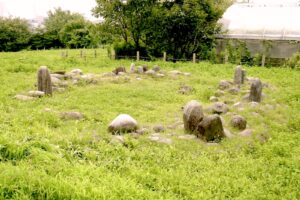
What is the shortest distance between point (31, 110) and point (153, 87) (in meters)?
5.74

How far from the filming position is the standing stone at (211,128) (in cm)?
809

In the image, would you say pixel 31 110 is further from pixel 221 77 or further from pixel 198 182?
pixel 221 77

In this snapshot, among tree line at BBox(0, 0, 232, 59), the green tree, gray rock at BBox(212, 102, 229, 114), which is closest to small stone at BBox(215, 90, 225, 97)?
gray rock at BBox(212, 102, 229, 114)

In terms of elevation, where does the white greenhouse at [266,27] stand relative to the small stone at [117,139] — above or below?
above

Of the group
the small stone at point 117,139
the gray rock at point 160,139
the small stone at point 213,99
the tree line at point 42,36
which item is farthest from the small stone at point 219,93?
the tree line at point 42,36

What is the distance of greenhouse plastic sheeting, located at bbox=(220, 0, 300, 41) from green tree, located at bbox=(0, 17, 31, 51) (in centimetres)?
2281

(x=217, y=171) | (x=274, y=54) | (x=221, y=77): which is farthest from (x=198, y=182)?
(x=274, y=54)

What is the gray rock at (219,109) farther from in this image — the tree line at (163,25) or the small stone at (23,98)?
the tree line at (163,25)

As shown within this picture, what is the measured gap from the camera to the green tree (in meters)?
36.7

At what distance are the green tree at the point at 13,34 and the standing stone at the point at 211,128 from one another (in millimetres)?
33764

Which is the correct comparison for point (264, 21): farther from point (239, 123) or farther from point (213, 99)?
point (239, 123)

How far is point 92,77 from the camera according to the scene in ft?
51.0

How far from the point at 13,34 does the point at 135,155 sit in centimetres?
3448

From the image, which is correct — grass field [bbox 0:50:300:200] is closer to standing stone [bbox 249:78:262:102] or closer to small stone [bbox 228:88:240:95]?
standing stone [bbox 249:78:262:102]
